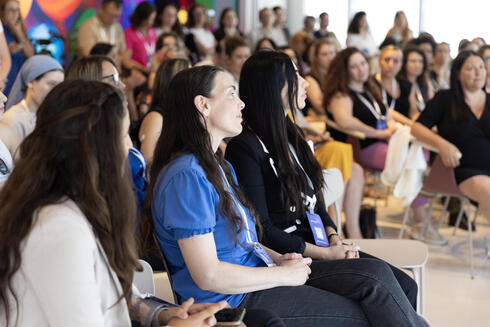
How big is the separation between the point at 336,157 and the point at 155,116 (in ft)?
4.55

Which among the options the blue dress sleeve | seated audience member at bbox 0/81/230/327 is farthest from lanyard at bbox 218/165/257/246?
seated audience member at bbox 0/81/230/327

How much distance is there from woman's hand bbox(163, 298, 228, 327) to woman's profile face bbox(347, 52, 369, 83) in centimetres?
349

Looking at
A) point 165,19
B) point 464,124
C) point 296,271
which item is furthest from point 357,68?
point 296,271

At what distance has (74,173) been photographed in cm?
124

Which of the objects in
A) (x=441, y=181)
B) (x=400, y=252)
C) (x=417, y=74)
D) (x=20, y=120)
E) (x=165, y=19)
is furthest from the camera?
(x=165, y=19)

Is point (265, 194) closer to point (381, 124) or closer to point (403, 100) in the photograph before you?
point (381, 124)

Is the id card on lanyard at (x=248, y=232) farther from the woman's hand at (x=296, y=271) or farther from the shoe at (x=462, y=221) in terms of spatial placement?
the shoe at (x=462, y=221)

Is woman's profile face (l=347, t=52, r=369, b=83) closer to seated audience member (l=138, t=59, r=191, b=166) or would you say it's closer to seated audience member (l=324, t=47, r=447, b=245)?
seated audience member (l=324, t=47, r=447, b=245)

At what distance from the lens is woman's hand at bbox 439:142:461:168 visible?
3785mm

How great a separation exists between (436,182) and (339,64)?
1.25 meters

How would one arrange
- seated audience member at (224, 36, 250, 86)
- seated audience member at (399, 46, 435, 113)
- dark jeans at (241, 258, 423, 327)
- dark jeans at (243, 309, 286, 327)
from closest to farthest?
dark jeans at (243, 309, 286, 327), dark jeans at (241, 258, 423, 327), seated audience member at (224, 36, 250, 86), seated audience member at (399, 46, 435, 113)

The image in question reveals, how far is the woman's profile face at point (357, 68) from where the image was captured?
4.73 metres

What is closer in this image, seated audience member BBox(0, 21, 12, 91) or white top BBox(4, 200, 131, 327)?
white top BBox(4, 200, 131, 327)

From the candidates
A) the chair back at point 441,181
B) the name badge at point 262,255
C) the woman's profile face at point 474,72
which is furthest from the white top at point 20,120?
the woman's profile face at point 474,72
